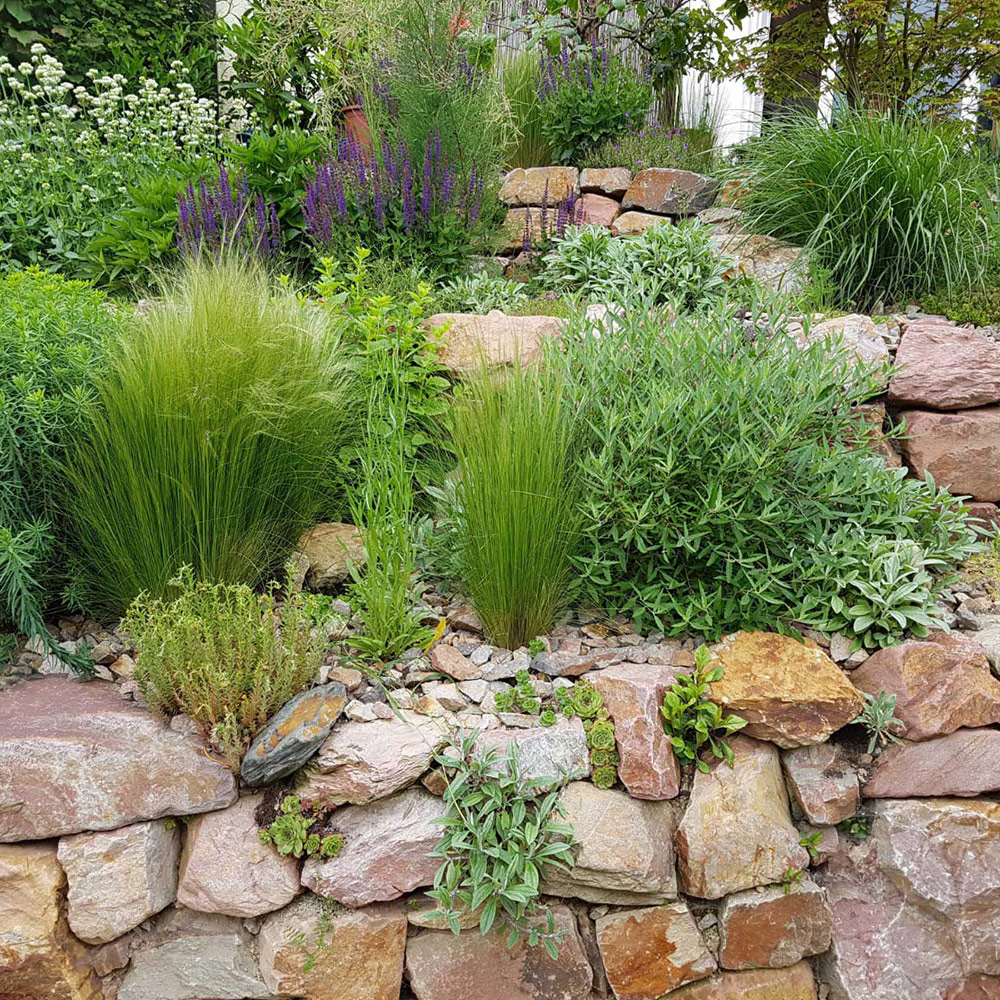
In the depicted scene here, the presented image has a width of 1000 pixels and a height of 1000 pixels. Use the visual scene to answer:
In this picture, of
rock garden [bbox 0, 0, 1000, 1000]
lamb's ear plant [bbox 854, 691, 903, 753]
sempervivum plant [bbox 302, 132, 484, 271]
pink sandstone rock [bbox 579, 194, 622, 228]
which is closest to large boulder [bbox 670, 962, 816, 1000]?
rock garden [bbox 0, 0, 1000, 1000]

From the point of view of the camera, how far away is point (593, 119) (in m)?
5.63

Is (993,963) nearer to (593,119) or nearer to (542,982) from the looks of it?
(542,982)

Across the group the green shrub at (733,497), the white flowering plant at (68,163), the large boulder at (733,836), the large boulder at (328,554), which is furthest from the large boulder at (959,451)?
the white flowering plant at (68,163)

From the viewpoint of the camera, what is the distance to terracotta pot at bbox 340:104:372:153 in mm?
4668

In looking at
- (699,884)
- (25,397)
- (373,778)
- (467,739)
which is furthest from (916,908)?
(25,397)

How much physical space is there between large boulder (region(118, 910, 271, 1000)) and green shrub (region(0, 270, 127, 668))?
899mm

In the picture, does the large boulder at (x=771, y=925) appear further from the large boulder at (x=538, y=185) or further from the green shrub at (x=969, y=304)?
the large boulder at (x=538, y=185)

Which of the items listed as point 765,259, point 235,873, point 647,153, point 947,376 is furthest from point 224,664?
point 647,153

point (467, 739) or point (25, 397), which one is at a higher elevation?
point (25, 397)

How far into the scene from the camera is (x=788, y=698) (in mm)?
2410

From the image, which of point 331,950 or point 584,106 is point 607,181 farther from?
point 331,950

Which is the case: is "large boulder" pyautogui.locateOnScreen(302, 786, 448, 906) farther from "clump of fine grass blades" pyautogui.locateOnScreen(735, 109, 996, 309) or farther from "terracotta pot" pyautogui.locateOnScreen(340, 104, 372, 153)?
"terracotta pot" pyautogui.locateOnScreen(340, 104, 372, 153)

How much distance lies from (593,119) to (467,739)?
177 inches

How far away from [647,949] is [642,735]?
54 centimetres
